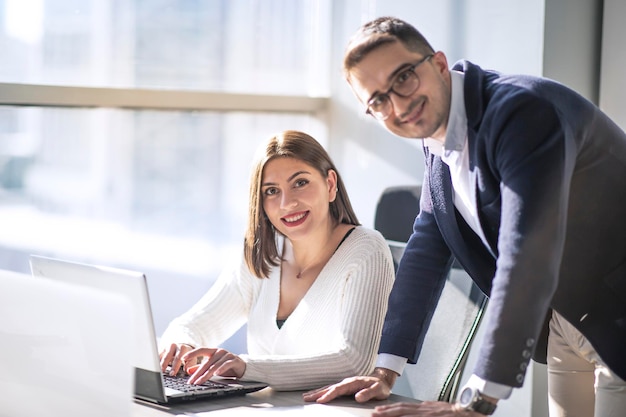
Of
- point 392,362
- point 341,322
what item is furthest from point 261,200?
point 392,362

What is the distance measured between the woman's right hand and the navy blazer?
49 centimetres

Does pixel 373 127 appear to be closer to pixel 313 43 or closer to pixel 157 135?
pixel 313 43

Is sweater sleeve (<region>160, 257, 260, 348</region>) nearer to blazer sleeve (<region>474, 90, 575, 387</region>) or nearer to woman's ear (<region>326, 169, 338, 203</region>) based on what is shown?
woman's ear (<region>326, 169, 338, 203</region>)

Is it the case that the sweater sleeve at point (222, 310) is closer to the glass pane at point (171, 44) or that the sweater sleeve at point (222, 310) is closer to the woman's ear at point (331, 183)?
the woman's ear at point (331, 183)

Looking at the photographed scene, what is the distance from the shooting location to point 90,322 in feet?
4.71

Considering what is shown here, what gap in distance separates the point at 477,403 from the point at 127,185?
2227 millimetres

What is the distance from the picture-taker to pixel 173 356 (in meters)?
2.14

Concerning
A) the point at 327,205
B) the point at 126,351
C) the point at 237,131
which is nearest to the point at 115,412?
the point at 126,351

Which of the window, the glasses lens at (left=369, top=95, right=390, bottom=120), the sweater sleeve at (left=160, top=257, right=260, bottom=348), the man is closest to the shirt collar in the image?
the man

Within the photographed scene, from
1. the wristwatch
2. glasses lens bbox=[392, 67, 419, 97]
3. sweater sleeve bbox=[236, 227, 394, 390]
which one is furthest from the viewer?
sweater sleeve bbox=[236, 227, 394, 390]

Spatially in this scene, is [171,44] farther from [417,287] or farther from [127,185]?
[417,287]

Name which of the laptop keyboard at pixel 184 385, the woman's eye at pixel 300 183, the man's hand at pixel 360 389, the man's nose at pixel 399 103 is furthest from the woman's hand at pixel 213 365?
the man's nose at pixel 399 103

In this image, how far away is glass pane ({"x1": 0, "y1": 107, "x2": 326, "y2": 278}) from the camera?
3.13 meters

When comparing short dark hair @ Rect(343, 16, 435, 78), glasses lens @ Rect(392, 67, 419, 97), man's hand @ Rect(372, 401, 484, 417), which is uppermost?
short dark hair @ Rect(343, 16, 435, 78)
